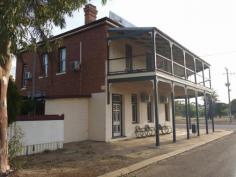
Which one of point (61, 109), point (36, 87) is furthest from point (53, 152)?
point (36, 87)

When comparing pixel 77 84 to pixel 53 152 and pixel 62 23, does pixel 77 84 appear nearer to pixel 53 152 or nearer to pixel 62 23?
pixel 53 152

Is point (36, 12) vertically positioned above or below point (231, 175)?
above

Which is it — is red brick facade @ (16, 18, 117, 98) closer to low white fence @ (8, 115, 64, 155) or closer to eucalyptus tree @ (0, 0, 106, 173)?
low white fence @ (8, 115, 64, 155)

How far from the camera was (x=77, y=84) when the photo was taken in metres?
17.3

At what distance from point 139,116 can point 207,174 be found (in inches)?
435

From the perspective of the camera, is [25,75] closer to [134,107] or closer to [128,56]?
[128,56]

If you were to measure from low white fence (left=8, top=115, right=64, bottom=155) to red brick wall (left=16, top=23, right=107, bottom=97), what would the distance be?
3.35 m

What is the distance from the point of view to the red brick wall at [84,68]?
16.1m

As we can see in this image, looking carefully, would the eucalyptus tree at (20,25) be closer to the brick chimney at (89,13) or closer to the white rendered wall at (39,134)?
the white rendered wall at (39,134)

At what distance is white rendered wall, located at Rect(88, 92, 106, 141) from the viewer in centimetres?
1553

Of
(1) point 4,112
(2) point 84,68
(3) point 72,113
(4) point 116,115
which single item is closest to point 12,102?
(1) point 4,112

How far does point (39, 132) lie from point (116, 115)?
20.4 feet

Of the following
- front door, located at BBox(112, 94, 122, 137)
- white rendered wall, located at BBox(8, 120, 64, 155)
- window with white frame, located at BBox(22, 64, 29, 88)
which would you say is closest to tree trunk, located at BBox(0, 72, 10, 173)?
white rendered wall, located at BBox(8, 120, 64, 155)

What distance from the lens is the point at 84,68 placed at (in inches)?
670
